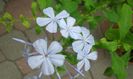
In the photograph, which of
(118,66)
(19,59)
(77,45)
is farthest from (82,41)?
(19,59)

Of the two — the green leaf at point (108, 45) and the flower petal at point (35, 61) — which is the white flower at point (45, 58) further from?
the green leaf at point (108, 45)

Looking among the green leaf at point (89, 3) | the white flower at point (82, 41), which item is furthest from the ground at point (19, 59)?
the white flower at point (82, 41)

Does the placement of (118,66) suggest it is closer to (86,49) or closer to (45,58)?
(86,49)

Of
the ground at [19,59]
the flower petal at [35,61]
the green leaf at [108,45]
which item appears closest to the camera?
the flower petal at [35,61]

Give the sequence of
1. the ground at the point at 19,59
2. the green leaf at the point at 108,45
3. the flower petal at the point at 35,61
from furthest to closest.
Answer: the ground at the point at 19,59
the green leaf at the point at 108,45
the flower petal at the point at 35,61

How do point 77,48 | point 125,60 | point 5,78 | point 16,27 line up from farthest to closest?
point 16,27, point 5,78, point 125,60, point 77,48

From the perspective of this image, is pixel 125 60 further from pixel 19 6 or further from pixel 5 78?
pixel 19 6

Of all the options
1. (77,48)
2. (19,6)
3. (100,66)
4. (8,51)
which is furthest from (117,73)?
(19,6)
